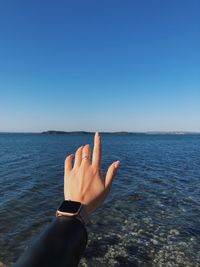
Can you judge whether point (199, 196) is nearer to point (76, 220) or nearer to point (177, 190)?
point (177, 190)

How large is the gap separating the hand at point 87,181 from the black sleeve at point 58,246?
29 cm

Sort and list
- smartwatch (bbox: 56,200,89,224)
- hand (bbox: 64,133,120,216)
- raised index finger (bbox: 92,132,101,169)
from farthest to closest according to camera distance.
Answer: raised index finger (bbox: 92,132,101,169) → hand (bbox: 64,133,120,216) → smartwatch (bbox: 56,200,89,224)

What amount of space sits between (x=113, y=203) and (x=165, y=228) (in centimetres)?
454

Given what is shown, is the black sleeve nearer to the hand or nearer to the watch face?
the watch face

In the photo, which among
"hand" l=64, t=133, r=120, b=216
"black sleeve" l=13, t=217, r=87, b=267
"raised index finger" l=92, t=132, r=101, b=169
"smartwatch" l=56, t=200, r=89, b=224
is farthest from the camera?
"raised index finger" l=92, t=132, r=101, b=169

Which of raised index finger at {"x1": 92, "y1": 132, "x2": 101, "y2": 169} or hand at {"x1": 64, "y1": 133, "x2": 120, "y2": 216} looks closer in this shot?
hand at {"x1": 64, "y1": 133, "x2": 120, "y2": 216}

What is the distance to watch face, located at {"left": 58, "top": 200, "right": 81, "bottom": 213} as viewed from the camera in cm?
197

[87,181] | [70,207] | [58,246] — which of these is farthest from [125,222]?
[58,246]

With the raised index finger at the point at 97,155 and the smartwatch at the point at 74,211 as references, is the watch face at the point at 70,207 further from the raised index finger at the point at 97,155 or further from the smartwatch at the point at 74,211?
the raised index finger at the point at 97,155

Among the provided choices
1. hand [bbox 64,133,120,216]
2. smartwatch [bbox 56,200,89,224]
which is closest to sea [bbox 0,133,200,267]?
hand [bbox 64,133,120,216]

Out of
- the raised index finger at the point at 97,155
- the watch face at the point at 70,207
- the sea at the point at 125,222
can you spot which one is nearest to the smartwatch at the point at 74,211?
the watch face at the point at 70,207

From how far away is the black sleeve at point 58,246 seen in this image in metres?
1.54

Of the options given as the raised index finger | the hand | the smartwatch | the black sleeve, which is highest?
the raised index finger

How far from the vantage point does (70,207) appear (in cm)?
201
